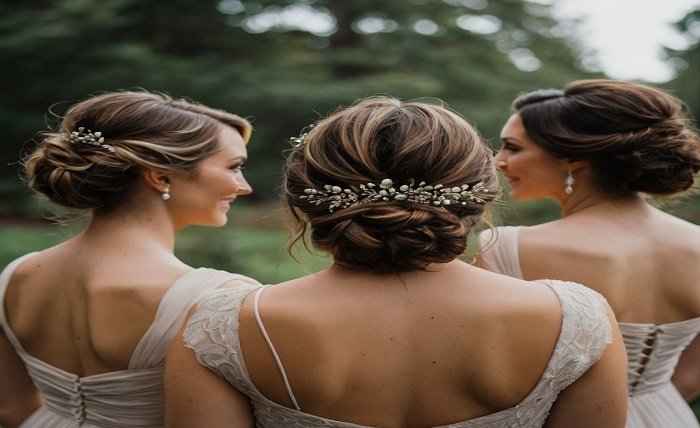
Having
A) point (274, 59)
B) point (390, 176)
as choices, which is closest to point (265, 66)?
point (274, 59)

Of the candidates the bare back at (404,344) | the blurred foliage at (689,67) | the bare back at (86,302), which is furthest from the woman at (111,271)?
the blurred foliage at (689,67)

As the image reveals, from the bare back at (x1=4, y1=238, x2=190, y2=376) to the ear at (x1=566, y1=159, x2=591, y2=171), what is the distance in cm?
137

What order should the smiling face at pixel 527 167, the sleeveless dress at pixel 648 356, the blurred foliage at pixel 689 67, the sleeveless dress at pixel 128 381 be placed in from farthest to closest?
the blurred foliage at pixel 689 67 → the smiling face at pixel 527 167 → the sleeveless dress at pixel 648 356 → the sleeveless dress at pixel 128 381

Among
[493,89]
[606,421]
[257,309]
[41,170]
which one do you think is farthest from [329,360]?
[493,89]

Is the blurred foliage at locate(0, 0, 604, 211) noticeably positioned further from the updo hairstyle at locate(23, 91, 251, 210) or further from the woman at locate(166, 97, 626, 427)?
the woman at locate(166, 97, 626, 427)

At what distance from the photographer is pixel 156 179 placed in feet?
7.52

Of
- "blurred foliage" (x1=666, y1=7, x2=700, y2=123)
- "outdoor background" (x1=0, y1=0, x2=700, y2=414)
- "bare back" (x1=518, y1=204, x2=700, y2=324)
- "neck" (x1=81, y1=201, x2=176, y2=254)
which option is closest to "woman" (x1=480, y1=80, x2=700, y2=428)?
"bare back" (x1=518, y1=204, x2=700, y2=324)

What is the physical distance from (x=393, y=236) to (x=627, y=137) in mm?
1203

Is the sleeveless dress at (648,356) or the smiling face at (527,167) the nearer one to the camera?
the sleeveless dress at (648,356)

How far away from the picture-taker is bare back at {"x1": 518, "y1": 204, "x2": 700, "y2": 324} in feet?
7.36

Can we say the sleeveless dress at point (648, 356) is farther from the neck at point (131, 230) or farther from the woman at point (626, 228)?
the neck at point (131, 230)

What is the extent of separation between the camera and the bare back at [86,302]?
81.0 inches

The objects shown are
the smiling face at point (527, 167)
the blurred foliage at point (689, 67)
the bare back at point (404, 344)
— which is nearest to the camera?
the bare back at point (404, 344)

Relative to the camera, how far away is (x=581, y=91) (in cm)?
A: 247
